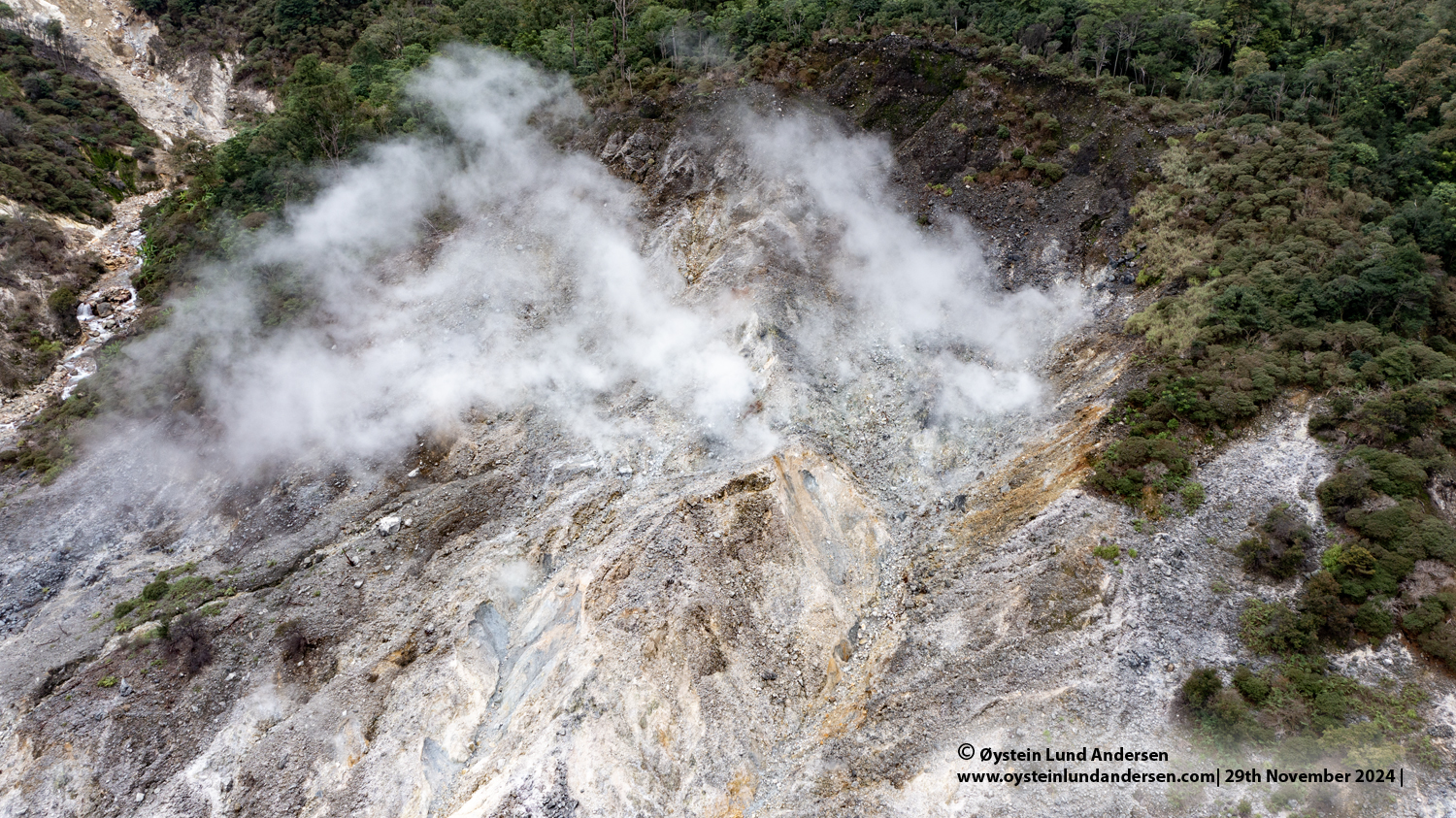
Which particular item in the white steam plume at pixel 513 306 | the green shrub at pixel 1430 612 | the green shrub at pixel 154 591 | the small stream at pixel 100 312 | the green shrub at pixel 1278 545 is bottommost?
the small stream at pixel 100 312

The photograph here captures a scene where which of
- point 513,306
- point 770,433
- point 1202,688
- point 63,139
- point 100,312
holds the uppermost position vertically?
point 1202,688

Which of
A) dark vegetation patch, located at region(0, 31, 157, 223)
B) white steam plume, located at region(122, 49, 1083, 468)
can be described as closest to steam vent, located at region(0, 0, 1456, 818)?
white steam plume, located at region(122, 49, 1083, 468)

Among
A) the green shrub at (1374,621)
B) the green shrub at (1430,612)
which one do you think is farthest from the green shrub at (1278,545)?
the green shrub at (1430,612)

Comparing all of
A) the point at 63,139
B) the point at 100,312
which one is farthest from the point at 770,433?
the point at 63,139

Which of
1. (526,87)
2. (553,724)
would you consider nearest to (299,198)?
(526,87)

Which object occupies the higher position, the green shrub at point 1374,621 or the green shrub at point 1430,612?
the green shrub at point 1430,612

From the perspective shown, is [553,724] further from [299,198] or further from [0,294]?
[0,294]

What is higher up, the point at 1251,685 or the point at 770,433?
the point at 1251,685

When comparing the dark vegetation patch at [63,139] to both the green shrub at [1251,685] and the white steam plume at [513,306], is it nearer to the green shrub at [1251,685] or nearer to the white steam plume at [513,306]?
the white steam plume at [513,306]

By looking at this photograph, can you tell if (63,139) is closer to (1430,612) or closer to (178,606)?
(178,606)

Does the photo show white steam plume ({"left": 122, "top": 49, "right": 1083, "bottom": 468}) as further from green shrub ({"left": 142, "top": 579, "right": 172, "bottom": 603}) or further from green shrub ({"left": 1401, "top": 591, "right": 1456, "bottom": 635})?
green shrub ({"left": 1401, "top": 591, "right": 1456, "bottom": 635})
